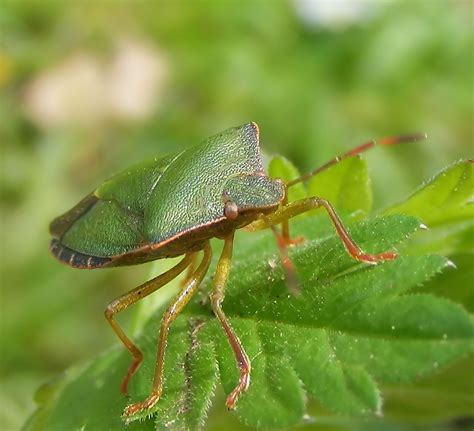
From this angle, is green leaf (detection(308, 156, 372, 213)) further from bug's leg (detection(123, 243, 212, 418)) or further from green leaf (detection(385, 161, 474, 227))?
bug's leg (detection(123, 243, 212, 418))

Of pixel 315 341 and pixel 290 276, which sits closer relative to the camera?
pixel 315 341

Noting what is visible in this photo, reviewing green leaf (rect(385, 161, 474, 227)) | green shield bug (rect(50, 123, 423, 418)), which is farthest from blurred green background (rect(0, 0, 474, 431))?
green leaf (rect(385, 161, 474, 227))

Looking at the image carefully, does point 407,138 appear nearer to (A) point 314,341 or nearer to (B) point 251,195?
(B) point 251,195

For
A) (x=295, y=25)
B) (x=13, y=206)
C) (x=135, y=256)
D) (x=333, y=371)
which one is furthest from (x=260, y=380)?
(x=295, y=25)

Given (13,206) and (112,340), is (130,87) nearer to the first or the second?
(13,206)

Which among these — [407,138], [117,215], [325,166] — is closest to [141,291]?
[117,215]
